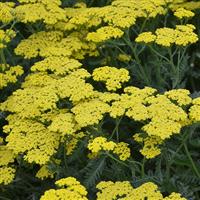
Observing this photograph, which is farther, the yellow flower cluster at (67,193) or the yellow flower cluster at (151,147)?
the yellow flower cluster at (151,147)

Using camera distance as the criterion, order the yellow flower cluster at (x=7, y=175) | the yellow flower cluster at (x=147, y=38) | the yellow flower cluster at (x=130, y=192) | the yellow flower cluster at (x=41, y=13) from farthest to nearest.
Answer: the yellow flower cluster at (x=41, y=13)
the yellow flower cluster at (x=147, y=38)
the yellow flower cluster at (x=7, y=175)
the yellow flower cluster at (x=130, y=192)

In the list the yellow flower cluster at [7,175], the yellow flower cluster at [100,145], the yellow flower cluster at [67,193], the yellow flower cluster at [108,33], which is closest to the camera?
the yellow flower cluster at [67,193]

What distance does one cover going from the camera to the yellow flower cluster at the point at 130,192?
10.3 feet

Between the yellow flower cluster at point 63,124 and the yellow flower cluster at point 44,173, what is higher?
the yellow flower cluster at point 63,124

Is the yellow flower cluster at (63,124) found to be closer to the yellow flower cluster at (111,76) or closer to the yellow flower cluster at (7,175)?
the yellow flower cluster at (111,76)

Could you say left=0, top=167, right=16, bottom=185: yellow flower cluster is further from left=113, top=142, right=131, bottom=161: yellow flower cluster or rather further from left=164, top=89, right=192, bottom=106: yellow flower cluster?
left=164, top=89, right=192, bottom=106: yellow flower cluster

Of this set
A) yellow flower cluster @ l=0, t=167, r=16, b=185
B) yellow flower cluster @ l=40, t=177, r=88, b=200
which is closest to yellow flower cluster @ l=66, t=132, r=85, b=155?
yellow flower cluster @ l=0, t=167, r=16, b=185

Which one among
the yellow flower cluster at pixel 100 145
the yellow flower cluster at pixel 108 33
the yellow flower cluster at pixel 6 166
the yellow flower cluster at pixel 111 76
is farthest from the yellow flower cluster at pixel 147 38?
the yellow flower cluster at pixel 6 166

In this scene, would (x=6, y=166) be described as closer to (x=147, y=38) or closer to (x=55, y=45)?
(x=55, y=45)

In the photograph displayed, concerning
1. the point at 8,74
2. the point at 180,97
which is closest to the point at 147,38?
the point at 180,97

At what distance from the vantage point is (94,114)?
11.1 ft

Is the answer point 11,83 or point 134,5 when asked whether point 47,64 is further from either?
point 134,5

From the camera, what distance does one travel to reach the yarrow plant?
11.0 ft

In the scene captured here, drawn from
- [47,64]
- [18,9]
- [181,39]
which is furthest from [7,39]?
[181,39]
